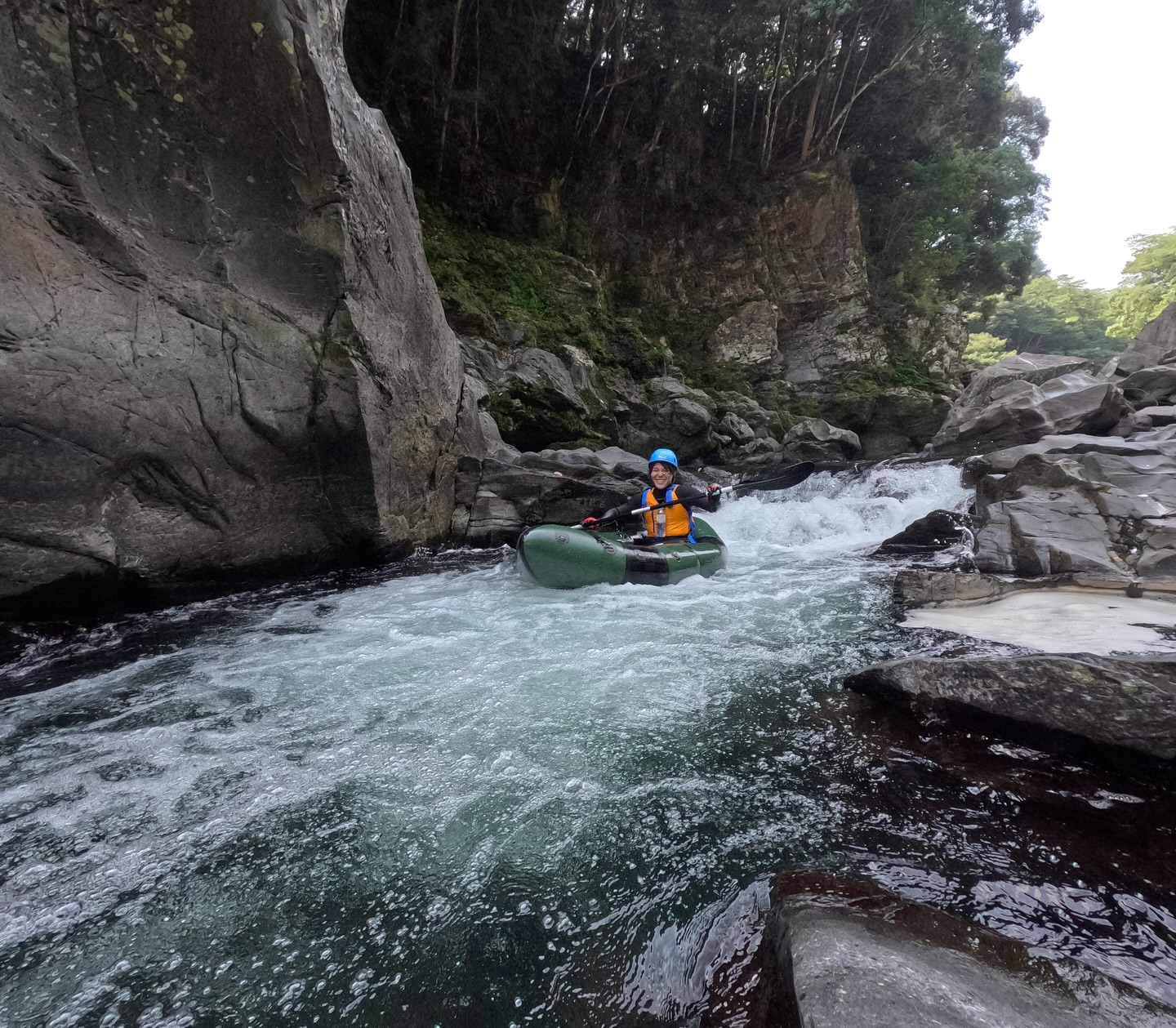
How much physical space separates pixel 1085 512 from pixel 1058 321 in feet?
133

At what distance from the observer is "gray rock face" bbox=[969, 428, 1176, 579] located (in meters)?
4.39

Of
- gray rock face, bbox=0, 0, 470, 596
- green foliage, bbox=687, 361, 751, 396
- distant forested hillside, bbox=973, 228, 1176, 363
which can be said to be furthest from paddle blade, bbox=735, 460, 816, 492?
distant forested hillside, bbox=973, 228, 1176, 363

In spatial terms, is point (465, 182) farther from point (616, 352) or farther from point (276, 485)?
point (276, 485)

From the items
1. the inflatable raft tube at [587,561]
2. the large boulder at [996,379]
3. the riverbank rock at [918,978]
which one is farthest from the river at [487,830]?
the large boulder at [996,379]

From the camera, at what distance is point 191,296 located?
3.80 m

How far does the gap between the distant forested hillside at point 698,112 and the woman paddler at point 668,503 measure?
Answer: 32.2 ft

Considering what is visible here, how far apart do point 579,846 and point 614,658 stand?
1585 millimetres

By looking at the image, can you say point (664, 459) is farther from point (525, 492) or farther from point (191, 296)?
point (191, 296)

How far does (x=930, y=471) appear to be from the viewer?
901cm

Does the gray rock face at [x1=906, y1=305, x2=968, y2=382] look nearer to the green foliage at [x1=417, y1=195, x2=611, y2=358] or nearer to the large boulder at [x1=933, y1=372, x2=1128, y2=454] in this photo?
the large boulder at [x1=933, y1=372, x2=1128, y2=454]

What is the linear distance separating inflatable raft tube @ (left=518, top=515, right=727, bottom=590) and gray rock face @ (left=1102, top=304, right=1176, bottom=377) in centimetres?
1337

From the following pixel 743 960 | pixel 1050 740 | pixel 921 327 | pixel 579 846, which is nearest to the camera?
pixel 743 960

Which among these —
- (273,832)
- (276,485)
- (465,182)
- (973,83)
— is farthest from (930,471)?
(973,83)

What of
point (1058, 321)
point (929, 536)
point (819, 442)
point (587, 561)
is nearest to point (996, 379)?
point (819, 442)
